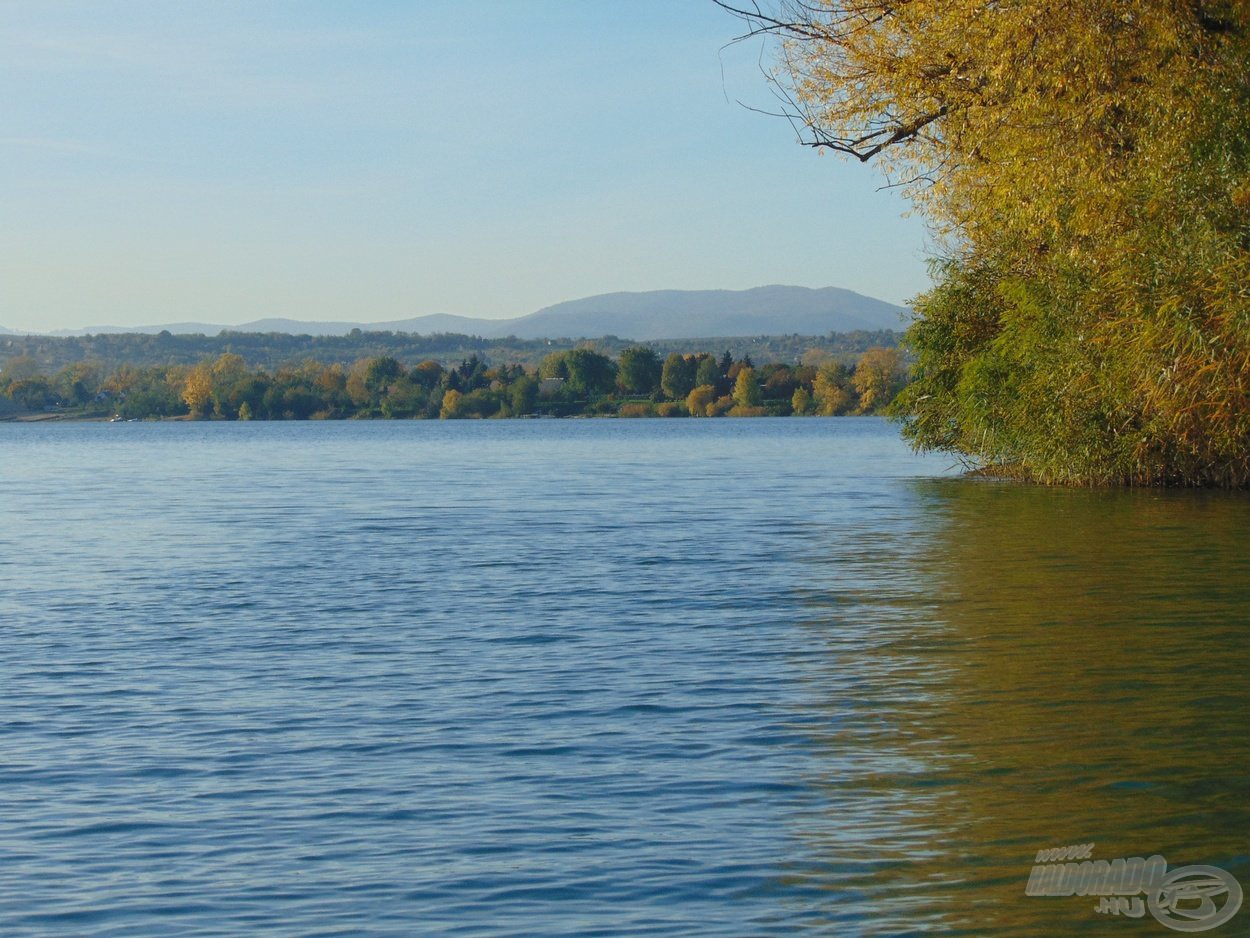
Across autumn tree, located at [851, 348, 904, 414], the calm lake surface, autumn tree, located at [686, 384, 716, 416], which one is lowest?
the calm lake surface

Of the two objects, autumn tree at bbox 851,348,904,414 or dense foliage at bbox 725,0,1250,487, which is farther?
autumn tree at bbox 851,348,904,414

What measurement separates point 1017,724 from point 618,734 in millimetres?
2892

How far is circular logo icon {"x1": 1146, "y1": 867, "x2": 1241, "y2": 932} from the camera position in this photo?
718cm

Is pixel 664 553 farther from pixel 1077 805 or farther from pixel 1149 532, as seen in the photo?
pixel 1077 805

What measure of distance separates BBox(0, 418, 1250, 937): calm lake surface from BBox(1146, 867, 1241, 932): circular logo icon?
173 mm

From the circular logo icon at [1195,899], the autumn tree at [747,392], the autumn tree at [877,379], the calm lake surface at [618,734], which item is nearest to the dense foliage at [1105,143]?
the calm lake surface at [618,734]

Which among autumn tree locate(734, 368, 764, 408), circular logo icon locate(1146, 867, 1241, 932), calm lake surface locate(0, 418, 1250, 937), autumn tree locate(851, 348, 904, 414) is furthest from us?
autumn tree locate(734, 368, 764, 408)

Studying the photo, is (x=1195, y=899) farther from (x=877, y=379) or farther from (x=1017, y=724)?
(x=877, y=379)

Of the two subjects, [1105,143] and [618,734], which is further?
[1105,143]

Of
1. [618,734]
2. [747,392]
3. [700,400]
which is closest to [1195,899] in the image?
[618,734]

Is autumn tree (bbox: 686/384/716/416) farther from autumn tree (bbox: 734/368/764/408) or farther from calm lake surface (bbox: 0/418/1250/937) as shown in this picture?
calm lake surface (bbox: 0/418/1250/937)

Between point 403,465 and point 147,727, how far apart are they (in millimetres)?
57117

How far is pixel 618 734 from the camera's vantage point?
1109 cm

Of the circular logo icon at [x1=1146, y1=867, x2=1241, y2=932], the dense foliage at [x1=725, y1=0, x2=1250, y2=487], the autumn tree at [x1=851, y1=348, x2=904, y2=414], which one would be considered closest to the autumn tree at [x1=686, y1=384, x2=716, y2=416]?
the autumn tree at [x1=851, y1=348, x2=904, y2=414]
